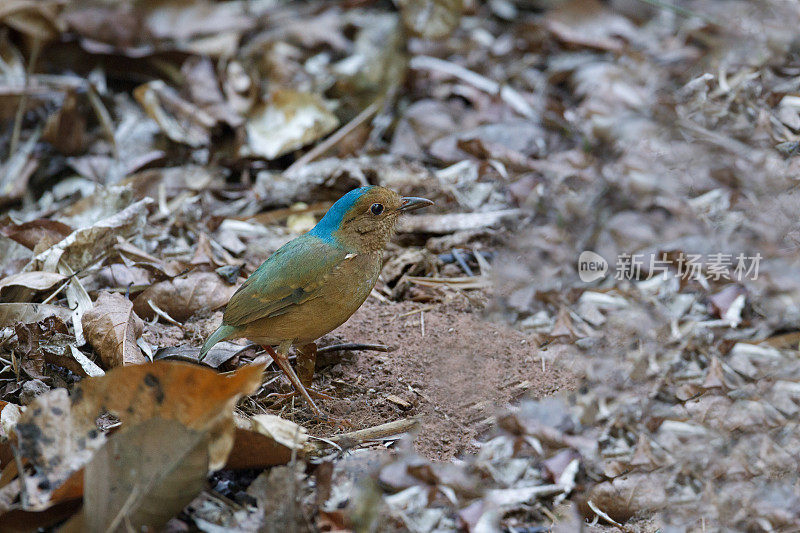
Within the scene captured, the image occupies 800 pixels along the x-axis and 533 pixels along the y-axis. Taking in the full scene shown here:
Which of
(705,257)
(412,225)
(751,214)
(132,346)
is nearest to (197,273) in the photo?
(132,346)

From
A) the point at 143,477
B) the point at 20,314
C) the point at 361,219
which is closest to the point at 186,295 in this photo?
the point at 20,314

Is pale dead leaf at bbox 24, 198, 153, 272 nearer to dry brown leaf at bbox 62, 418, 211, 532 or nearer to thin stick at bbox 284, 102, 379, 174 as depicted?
thin stick at bbox 284, 102, 379, 174

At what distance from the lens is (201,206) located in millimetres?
5570

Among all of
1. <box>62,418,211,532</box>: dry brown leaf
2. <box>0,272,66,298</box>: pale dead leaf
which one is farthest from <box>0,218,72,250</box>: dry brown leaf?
<box>62,418,211,532</box>: dry brown leaf

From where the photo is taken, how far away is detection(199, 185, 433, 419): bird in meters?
3.94

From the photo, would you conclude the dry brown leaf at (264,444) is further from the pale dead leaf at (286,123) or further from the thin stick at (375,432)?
the pale dead leaf at (286,123)

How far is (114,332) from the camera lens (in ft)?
12.4

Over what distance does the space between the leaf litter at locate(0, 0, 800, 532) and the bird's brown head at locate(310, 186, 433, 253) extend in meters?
0.55

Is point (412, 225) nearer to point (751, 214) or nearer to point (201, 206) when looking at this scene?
point (201, 206)

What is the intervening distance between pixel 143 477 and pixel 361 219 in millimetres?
2125

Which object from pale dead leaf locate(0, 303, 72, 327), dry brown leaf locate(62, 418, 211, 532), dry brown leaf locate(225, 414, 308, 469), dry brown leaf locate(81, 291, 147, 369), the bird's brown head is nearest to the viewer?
dry brown leaf locate(62, 418, 211, 532)

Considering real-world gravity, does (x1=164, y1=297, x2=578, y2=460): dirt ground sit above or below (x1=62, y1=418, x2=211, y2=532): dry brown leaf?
below

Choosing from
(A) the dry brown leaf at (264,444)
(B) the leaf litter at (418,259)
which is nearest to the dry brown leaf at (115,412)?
(B) the leaf litter at (418,259)

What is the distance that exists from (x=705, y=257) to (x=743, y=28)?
3560 mm
